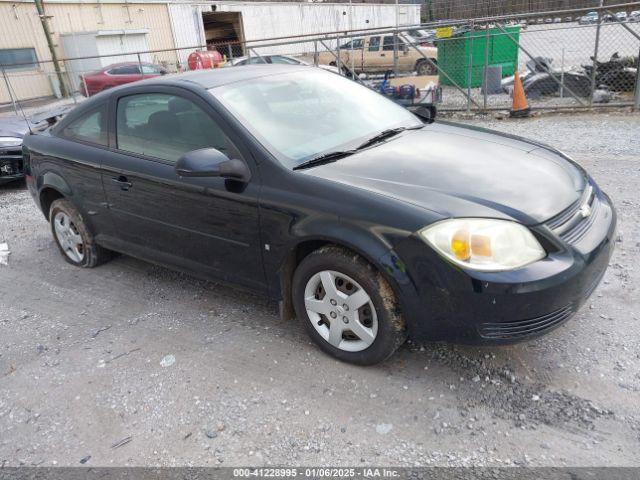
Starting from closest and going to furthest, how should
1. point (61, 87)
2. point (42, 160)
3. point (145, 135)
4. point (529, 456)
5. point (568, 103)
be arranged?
point (529, 456)
point (145, 135)
point (42, 160)
point (568, 103)
point (61, 87)

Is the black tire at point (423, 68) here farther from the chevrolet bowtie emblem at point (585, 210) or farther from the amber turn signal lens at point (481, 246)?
the amber turn signal lens at point (481, 246)

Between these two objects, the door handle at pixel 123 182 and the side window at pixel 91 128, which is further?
the side window at pixel 91 128

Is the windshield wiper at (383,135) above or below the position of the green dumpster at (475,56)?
above

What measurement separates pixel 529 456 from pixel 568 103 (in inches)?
388

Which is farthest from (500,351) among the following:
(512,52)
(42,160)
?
(512,52)

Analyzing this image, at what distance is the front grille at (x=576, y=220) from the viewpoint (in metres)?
2.60

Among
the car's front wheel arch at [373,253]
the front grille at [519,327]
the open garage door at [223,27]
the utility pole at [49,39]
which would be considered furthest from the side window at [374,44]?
the front grille at [519,327]

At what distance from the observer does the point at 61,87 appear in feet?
71.4

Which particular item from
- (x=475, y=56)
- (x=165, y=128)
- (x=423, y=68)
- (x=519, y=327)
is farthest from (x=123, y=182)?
(x=423, y=68)

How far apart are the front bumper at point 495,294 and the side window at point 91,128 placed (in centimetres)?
268

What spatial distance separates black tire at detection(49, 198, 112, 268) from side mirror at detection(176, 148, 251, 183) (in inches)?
73.4

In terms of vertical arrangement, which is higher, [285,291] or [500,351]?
[285,291]

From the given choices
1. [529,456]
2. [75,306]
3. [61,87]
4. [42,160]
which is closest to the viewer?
[529,456]

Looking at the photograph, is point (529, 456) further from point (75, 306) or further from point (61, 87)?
point (61, 87)
